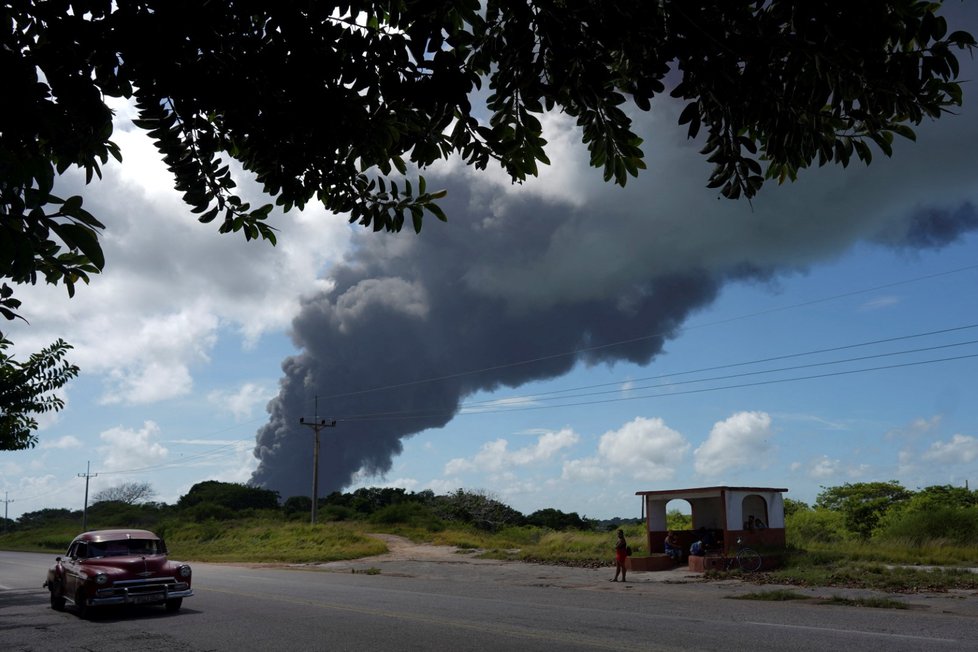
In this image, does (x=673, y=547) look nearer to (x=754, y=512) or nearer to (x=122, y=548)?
(x=754, y=512)

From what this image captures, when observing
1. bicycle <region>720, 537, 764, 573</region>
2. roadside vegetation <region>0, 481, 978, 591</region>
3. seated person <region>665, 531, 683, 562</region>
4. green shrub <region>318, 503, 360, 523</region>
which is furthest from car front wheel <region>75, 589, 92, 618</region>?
green shrub <region>318, 503, 360, 523</region>

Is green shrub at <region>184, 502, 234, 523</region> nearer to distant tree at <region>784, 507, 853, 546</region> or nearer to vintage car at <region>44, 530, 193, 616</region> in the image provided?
distant tree at <region>784, 507, 853, 546</region>

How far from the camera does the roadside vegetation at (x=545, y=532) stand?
2362 cm

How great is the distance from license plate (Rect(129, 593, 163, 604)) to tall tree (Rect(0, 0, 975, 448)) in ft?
38.8

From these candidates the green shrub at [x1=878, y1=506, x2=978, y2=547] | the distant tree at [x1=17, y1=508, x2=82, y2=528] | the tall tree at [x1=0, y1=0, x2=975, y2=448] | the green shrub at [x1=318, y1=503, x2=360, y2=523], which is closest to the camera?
the tall tree at [x1=0, y1=0, x2=975, y2=448]

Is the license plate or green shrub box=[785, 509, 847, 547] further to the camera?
green shrub box=[785, 509, 847, 547]

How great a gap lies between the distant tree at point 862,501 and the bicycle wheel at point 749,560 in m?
14.3

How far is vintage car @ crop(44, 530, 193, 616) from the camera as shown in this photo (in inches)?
596

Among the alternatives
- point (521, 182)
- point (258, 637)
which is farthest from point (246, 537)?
point (521, 182)

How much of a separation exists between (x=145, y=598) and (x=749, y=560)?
17.2 m

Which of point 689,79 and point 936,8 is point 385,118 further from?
point 936,8

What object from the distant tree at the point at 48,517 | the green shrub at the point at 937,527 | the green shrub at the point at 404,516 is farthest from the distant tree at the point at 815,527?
the distant tree at the point at 48,517

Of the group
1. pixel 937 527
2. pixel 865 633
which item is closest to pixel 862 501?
pixel 937 527

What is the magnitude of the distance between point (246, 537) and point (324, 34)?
5789cm
